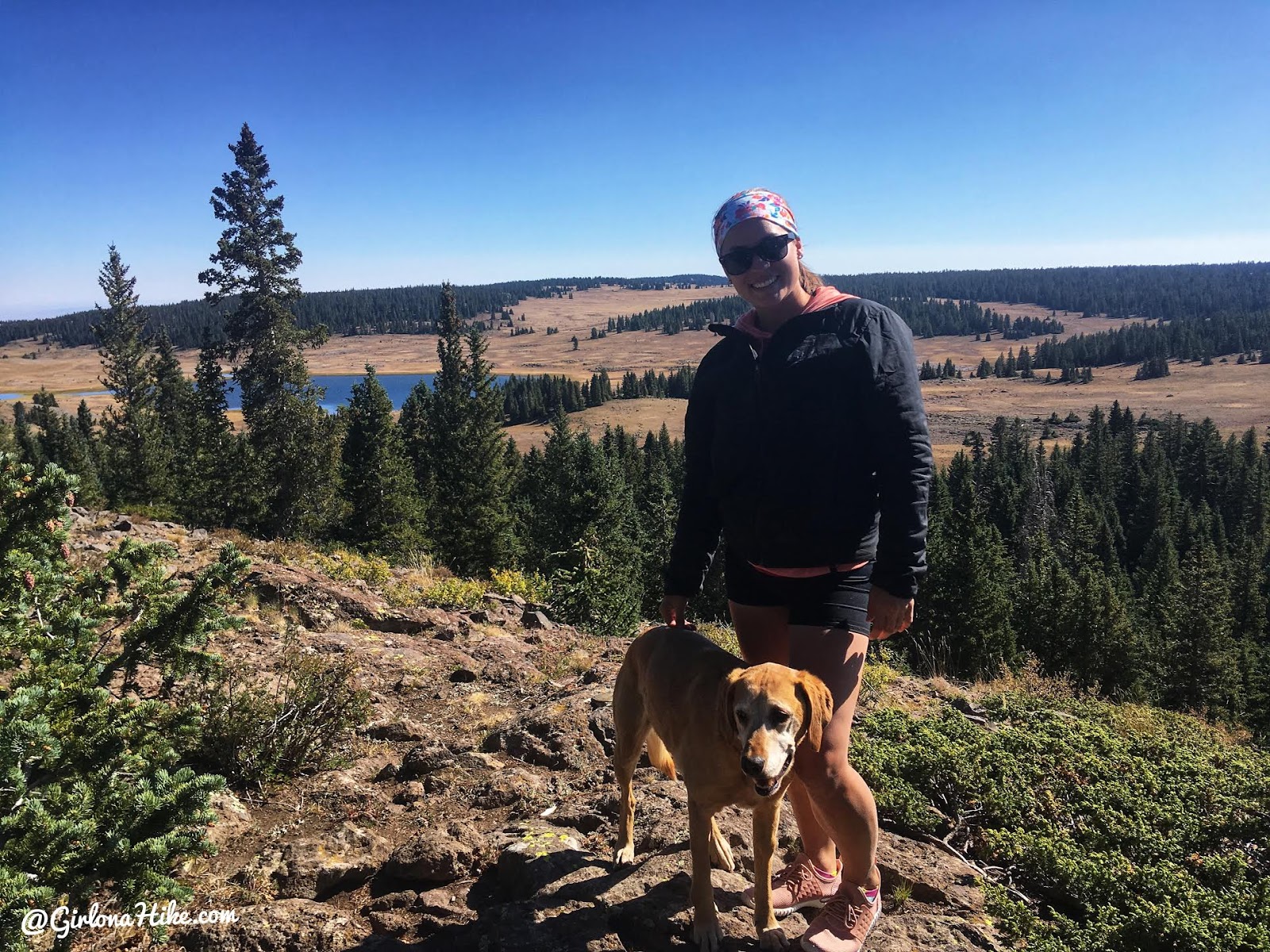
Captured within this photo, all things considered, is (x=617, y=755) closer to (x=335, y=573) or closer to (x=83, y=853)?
(x=83, y=853)

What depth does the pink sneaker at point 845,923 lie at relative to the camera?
2.91 meters

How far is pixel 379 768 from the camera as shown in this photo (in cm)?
489

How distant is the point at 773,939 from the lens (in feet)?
9.68

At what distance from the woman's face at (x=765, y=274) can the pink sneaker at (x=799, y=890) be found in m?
2.50

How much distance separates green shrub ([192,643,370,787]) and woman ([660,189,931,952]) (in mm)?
3308

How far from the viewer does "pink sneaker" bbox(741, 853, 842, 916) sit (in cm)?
316

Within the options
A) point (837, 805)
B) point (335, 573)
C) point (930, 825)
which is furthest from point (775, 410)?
point (335, 573)

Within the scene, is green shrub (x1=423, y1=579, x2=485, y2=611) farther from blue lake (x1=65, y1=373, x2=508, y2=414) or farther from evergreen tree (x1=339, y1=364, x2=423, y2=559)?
blue lake (x1=65, y1=373, x2=508, y2=414)

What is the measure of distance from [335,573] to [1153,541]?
254 feet

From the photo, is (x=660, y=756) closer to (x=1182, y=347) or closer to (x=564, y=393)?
(x=564, y=393)

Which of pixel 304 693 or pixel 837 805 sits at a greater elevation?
pixel 837 805

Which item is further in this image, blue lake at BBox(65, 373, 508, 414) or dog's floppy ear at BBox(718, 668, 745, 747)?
blue lake at BBox(65, 373, 508, 414)

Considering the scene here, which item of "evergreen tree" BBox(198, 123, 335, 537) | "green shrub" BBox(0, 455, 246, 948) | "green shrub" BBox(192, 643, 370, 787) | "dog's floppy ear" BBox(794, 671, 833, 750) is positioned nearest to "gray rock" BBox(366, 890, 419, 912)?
"green shrub" BBox(0, 455, 246, 948)

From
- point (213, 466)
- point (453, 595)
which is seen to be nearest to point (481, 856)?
point (453, 595)
